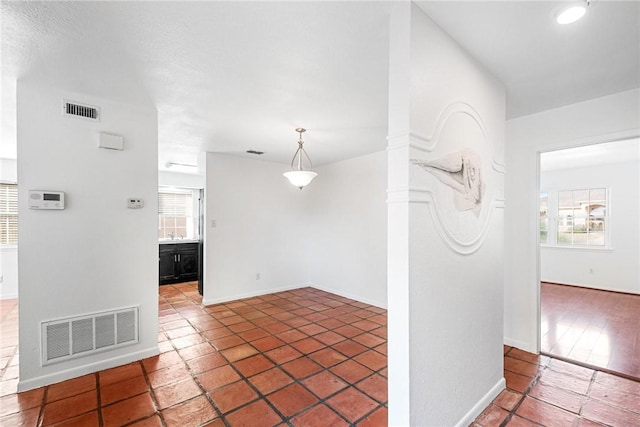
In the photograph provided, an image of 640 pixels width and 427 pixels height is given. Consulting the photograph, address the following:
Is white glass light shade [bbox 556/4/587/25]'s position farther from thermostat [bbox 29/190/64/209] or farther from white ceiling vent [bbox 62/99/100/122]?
thermostat [bbox 29/190/64/209]

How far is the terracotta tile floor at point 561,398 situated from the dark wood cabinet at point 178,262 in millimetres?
5850

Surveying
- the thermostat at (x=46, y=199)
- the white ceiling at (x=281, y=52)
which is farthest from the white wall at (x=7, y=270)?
the thermostat at (x=46, y=199)

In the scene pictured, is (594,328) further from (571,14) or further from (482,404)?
(571,14)

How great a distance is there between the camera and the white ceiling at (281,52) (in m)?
1.54

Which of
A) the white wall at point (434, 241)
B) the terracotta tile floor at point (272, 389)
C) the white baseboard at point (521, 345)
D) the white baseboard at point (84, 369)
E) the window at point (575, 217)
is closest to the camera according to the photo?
the white wall at point (434, 241)

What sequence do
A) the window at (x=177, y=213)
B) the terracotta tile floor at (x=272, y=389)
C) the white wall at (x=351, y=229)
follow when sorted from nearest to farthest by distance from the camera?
the terracotta tile floor at (x=272, y=389), the white wall at (x=351, y=229), the window at (x=177, y=213)

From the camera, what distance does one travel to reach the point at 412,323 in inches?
57.4

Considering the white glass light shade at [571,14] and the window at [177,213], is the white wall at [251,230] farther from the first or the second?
the white glass light shade at [571,14]

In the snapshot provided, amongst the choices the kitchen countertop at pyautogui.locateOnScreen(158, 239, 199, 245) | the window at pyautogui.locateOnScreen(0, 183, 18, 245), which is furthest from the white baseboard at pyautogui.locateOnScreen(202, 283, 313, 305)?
the window at pyautogui.locateOnScreen(0, 183, 18, 245)

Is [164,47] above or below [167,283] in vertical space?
above

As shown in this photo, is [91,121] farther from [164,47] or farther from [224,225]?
[224,225]

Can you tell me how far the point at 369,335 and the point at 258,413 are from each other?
1.71 metres

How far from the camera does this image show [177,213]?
22.4 ft

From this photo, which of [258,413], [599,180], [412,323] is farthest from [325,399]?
[599,180]
